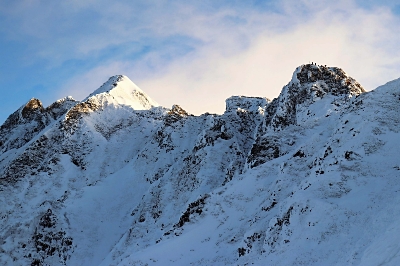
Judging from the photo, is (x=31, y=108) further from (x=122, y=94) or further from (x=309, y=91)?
(x=309, y=91)

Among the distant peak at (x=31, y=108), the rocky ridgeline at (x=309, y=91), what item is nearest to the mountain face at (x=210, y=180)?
the rocky ridgeline at (x=309, y=91)

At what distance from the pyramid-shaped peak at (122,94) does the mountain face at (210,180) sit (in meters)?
0.49

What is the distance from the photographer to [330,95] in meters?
59.5

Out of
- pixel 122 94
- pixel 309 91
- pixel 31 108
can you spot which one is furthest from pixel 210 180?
pixel 31 108

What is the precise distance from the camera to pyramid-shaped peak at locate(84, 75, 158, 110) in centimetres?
9681

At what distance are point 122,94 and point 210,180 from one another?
171ft

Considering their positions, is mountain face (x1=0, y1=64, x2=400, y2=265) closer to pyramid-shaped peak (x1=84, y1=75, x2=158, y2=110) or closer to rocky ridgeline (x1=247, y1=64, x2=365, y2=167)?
rocky ridgeline (x1=247, y1=64, x2=365, y2=167)

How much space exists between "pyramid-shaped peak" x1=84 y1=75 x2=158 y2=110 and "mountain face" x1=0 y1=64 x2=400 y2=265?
1.60 ft

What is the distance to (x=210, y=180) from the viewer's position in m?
58.8

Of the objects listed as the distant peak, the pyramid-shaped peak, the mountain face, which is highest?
the distant peak

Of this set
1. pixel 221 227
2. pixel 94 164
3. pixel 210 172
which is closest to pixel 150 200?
pixel 210 172

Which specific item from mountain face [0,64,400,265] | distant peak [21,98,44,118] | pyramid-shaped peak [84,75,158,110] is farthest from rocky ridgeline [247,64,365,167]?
distant peak [21,98,44,118]

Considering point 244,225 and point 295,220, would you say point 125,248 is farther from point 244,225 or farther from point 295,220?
point 295,220

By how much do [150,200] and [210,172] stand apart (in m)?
10.7
